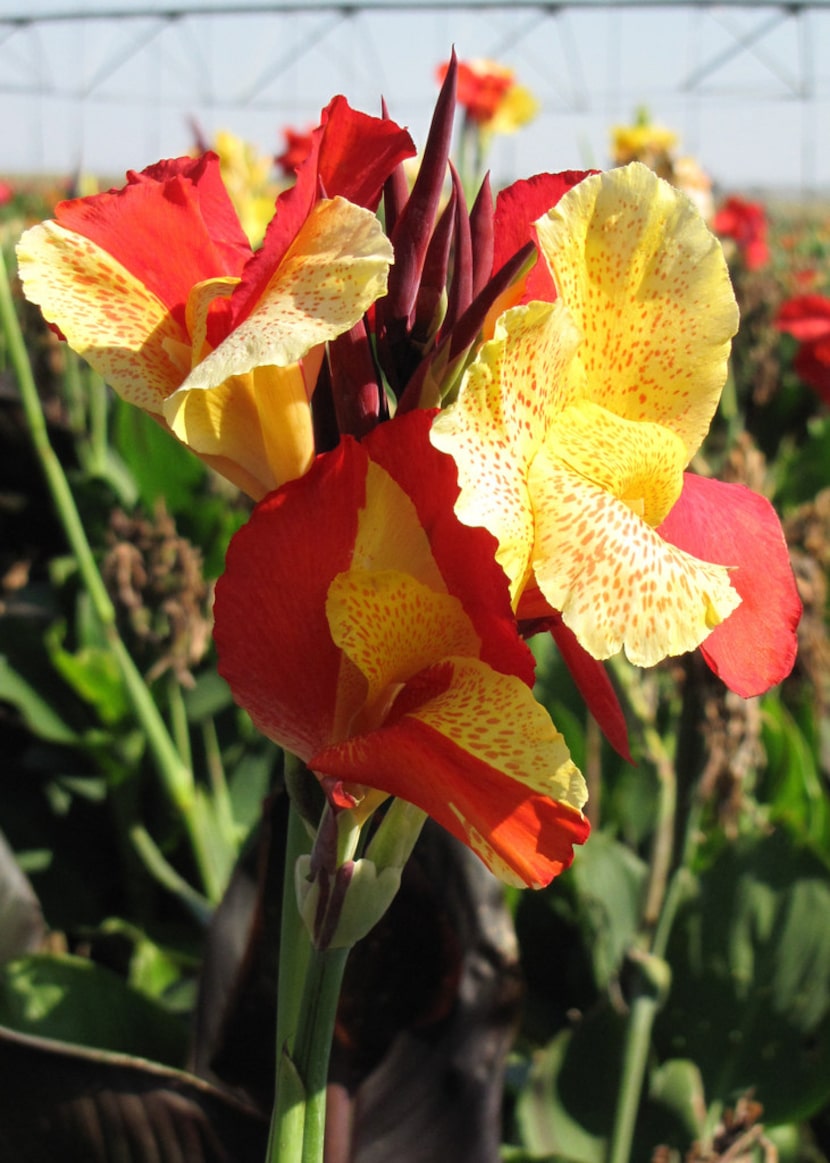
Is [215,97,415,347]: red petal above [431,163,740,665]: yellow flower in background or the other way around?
above

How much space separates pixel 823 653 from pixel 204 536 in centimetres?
81

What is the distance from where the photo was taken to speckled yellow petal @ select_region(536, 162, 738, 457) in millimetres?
412

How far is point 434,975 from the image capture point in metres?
0.76

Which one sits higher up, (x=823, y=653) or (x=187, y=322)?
(x=187, y=322)

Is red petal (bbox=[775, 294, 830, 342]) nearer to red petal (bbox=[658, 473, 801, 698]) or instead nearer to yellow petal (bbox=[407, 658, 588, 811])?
red petal (bbox=[658, 473, 801, 698])

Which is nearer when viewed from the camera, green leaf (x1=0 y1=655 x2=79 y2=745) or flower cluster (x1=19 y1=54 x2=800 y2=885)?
flower cluster (x1=19 y1=54 x2=800 y2=885)

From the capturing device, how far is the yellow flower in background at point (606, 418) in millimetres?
363

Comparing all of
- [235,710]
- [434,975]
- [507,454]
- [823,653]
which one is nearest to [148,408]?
[507,454]

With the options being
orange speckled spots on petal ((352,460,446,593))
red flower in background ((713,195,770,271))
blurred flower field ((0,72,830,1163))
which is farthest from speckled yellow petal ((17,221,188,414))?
red flower in background ((713,195,770,271))

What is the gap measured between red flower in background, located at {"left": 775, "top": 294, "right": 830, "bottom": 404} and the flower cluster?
3.76 ft

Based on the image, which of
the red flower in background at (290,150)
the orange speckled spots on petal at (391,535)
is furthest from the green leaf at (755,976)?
the red flower in background at (290,150)

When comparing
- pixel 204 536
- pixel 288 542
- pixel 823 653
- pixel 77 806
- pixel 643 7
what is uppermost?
Answer: pixel 643 7

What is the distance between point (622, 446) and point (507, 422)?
0.19 ft

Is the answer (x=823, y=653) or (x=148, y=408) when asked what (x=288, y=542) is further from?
(x=823, y=653)
